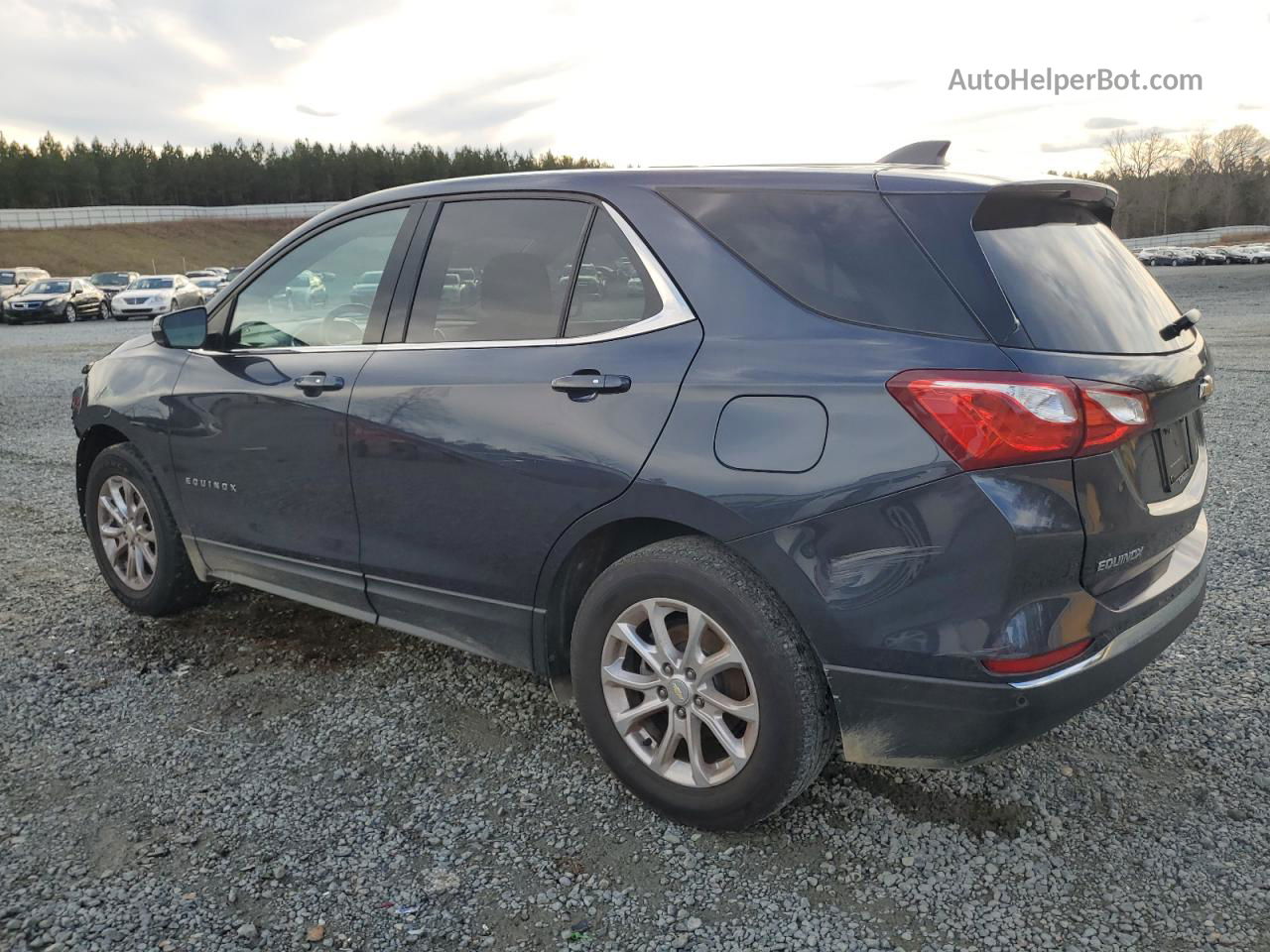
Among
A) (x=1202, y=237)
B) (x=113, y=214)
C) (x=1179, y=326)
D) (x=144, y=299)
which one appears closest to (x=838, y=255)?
(x=1179, y=326)

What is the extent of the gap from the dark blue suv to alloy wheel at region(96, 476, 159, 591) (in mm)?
1298

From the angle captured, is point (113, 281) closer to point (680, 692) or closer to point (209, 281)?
point (209, 281)

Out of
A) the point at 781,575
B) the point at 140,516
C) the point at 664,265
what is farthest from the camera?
the point at 140,516

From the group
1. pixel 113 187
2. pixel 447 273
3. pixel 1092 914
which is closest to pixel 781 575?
pixel 1092 914

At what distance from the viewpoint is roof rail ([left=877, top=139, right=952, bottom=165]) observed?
9.52 feet

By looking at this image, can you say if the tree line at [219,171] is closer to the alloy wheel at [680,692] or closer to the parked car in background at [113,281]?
the parked car in background at [113,281]

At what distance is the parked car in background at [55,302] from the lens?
29.9 metres

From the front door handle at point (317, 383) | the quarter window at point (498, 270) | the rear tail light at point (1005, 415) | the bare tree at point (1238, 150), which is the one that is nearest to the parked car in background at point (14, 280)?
the front door handle at point (317, 383)

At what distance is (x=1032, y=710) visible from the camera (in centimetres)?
232

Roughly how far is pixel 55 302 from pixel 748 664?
111 ft

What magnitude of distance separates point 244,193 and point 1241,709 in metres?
122

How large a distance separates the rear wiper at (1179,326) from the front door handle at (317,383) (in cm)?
261

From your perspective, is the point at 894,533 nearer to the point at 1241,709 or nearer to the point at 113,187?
the point at 1241,709

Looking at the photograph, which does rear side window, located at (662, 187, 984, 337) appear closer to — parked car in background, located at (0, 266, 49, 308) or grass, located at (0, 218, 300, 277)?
parked car in background, located at (0, 266, 49, 308)
